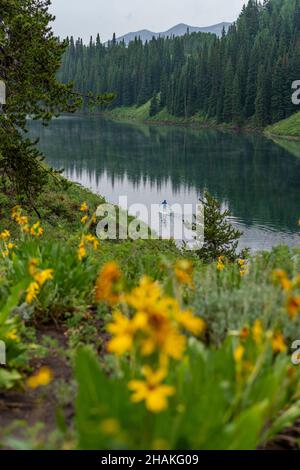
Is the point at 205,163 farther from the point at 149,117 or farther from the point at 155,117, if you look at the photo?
the point at 149,117

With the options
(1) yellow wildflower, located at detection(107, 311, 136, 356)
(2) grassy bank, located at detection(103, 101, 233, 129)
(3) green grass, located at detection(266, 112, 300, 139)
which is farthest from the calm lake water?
(2) grassy bank, located at detection(103, 101, 233, 129)

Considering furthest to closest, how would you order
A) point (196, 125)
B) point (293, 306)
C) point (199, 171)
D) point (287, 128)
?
point (196, 125) → point (287, 128) → point (199, 171) → point (293, 306)

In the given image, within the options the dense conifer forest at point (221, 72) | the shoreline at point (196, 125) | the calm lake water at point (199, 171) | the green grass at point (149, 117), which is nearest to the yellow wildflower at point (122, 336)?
the calm lake water at point (199, 171)

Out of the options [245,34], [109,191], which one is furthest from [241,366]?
[245,34]

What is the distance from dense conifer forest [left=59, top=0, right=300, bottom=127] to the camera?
9750 centimetres

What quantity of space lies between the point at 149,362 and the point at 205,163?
56.5m

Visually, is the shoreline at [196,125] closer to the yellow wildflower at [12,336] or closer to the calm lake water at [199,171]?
the calm lake water at [199,171]

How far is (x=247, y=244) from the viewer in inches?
1116

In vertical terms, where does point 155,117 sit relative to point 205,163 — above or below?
above

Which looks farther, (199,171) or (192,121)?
(192,121)

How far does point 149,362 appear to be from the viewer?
269 cm

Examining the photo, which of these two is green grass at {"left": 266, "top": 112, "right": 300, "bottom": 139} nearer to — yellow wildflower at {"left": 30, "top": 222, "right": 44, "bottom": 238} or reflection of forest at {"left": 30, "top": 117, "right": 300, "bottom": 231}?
reflection of forest at {"left": 30, "top": 117, "right": 300, "bottom": 231}

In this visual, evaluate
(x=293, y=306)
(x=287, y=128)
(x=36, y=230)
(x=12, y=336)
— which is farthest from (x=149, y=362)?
(x=287, y=128)

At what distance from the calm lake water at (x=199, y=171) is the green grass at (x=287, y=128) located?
3917mm
